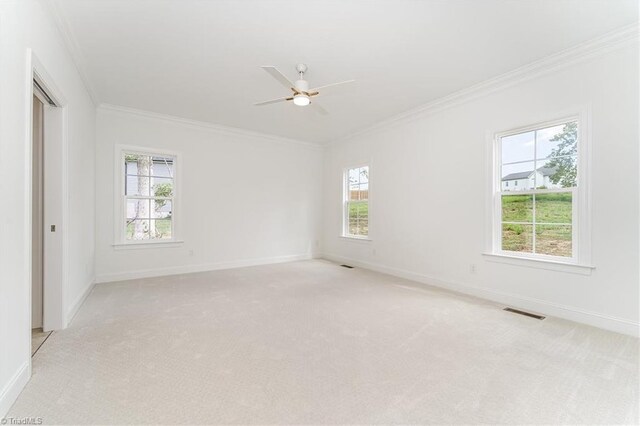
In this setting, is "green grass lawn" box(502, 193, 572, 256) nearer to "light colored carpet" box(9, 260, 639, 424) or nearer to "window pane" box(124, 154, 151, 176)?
"light colored carpet" box(9, 260, 639, 424)

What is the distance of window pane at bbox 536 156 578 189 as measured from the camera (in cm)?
302

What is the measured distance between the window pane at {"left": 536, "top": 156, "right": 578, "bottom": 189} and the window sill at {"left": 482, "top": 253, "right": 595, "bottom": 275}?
2.69 feet

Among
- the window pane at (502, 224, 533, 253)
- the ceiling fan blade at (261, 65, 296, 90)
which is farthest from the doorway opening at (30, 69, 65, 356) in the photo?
the window pane at (502, 224, 533, 253)

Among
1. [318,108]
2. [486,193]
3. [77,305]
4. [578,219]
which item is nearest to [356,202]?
[486,193]

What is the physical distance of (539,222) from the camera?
10.8 ft

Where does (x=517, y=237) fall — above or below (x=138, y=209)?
below

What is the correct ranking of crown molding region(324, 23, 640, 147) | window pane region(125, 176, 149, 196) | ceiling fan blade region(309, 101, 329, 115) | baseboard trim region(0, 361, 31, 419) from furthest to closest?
window pane region(125, 176, 149, 196)
ceiling fan blade region(309, 101, 329, 115)
crown molding region(324, 23, 640, 147)
baseboard trim region(0, 361, 31, 419)

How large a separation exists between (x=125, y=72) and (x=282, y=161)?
324 cm

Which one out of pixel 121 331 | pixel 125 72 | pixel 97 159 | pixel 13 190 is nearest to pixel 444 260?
pixel 121 331

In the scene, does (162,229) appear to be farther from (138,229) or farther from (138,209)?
(138,209)

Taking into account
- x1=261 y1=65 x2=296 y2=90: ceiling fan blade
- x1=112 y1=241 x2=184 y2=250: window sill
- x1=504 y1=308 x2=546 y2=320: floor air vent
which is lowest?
x1=504 y1=308 x2=546 y2=320: floor air vent

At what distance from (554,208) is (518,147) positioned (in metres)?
0.82

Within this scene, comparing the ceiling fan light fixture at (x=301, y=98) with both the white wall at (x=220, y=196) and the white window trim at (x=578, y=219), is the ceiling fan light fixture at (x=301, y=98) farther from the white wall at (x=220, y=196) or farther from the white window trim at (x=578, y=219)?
the white wall at (x=220, y=196)

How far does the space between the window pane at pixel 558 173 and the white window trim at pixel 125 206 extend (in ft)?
17.1
